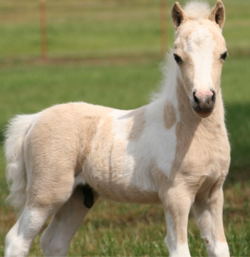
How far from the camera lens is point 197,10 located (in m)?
6.41

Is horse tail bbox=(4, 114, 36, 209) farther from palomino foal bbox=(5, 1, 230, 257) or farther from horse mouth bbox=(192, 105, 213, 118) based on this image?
horse mouth bbox=(192, 105, 213, 118)

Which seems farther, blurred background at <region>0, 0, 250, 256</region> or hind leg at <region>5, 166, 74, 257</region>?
blurred background at <region>0, 0, 250, 256</region>

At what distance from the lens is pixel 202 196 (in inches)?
247

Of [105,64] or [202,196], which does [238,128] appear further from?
[105,64]

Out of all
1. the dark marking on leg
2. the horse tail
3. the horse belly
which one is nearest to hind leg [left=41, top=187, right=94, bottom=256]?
the dark marking on leg

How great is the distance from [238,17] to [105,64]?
16.6 meters

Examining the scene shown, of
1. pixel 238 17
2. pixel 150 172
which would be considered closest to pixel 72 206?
pixel 150 172

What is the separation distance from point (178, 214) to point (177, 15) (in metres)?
1.28

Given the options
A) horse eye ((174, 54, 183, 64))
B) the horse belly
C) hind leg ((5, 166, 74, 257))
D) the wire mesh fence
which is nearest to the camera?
horse eye ((174, 54, 183, 64))

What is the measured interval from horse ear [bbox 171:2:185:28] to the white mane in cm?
8

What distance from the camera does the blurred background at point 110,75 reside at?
28.8ft

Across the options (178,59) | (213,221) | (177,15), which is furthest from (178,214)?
(177,15)

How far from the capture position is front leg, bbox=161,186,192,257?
6066 mm

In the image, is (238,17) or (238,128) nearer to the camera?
(238,128)
